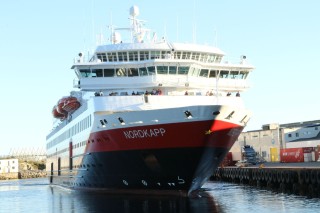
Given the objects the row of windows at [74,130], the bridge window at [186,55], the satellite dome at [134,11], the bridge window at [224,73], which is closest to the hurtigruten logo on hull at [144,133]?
the row of windows at [74,130]

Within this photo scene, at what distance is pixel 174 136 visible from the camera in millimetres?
29609

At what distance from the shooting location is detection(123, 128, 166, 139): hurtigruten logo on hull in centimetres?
2994

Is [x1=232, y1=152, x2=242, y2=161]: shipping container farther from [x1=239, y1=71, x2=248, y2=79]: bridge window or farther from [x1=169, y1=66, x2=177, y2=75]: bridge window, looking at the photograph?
[x1=169, y1=66, x2=177, y2=75]: bridge window

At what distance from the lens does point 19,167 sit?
141 metres

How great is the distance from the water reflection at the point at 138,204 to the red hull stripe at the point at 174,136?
10.2ft

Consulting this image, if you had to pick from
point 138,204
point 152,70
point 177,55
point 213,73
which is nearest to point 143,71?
point 152,70

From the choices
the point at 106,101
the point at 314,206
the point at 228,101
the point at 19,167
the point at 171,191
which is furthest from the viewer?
the point at 19,167

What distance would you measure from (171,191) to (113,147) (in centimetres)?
436

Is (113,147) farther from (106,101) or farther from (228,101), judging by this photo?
(228,101)

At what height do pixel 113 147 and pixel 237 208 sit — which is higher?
pixel 113 147

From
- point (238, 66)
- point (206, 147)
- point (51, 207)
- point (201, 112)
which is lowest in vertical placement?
point (51, 207)

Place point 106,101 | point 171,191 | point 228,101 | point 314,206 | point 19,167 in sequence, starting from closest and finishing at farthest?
point 314,206, point 171,191, point 106,101, point 228,101, point 19,167

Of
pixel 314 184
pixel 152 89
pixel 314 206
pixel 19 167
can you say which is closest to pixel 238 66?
pixel 152 89

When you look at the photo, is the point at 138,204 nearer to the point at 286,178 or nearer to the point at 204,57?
the point at 204,57
